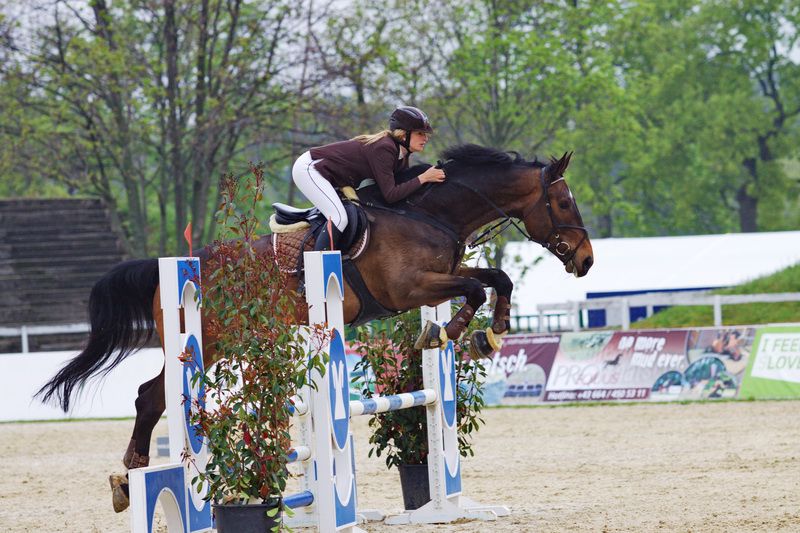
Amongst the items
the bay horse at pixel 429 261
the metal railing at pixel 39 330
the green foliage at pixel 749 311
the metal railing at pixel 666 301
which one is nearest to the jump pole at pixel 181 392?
the bay horse at pixel 429 261

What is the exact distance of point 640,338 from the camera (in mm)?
13914

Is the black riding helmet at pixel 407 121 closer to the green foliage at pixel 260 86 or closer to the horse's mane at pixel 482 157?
the horse's mane at pixel 482 157

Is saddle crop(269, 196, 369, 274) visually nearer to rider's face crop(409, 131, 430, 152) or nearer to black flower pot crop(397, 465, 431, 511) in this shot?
rider's face crop(409, 131, 430, 152)

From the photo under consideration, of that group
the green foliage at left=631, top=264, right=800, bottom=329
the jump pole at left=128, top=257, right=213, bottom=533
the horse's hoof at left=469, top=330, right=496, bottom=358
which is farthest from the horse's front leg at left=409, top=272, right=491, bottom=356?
the green foliage at left=631, top=264, right=800, bottom=329

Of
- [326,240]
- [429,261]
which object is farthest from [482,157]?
[326,240]

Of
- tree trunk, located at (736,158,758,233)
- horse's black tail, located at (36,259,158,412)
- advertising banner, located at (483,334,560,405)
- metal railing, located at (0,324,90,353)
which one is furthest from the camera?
tree trunk, located at (736,158,758,233)

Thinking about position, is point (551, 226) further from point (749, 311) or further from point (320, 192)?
point (749, 311)

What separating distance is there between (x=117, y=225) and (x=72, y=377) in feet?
49.5

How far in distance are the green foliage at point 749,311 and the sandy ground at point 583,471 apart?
605cm

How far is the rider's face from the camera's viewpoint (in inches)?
239

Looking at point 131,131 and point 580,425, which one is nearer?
point 580,425

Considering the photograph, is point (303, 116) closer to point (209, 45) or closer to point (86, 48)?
point (209, 45)

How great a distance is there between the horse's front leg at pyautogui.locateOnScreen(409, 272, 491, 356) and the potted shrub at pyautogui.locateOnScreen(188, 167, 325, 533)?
3.57 feet

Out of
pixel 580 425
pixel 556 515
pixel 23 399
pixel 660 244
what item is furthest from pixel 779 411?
pixel 660 244
